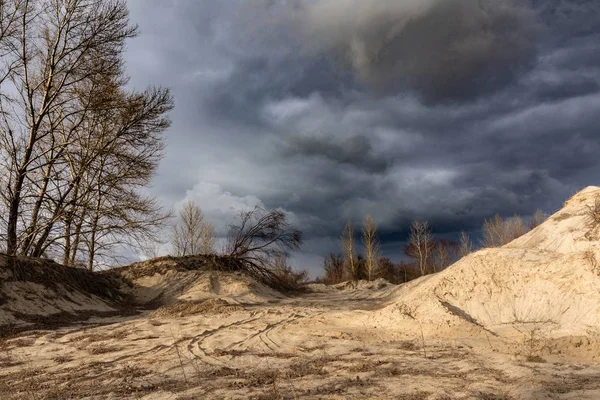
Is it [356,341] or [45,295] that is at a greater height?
[45,295]

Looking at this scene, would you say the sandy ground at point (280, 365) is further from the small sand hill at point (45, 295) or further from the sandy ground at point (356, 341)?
the small sand hill at point (45, 295)

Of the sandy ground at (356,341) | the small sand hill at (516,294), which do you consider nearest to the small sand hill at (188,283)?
the sandy ground at (356,341)

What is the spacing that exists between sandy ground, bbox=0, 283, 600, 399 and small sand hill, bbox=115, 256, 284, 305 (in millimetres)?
7062

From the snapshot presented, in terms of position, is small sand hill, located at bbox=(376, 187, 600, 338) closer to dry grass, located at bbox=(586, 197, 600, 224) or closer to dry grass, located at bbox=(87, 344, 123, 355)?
dry grass, located at bbox=(586, 197, 600, 224)

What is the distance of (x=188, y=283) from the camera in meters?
19.8

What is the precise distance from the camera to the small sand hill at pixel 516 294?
931 centimetres

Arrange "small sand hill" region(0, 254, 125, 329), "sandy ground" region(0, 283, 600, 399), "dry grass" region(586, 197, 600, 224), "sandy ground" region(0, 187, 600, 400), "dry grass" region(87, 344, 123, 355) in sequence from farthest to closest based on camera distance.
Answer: "small sand hill" region(0, 254, 125, 329)
"dry grass" region(586, 197, 600, 224)
"dry grass" region(87, 344, 123, 355)
"sandy ground" region(0, 187, 600, 400)
"sandy ground" region(0, 283, 600, 399)

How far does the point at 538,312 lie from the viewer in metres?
9.88

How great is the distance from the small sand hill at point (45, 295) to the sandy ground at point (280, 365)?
2.63m

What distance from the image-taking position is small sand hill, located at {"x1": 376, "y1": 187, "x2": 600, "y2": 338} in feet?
30.6

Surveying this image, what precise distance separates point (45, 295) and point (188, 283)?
20.1ft

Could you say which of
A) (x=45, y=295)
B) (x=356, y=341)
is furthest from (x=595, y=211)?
(x=45, y=295)

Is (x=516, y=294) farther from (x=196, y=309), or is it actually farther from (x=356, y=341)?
(x=196, y=309)

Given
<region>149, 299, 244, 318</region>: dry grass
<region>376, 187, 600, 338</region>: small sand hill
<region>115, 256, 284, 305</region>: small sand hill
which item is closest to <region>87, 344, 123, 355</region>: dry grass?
<region>149, 299, 244, 318</region>: dry grass
